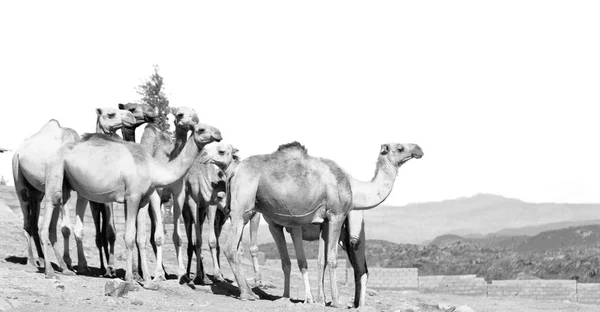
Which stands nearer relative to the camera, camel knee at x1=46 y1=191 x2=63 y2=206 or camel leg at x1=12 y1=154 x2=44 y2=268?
camel knee at x1=46 y1=191 x2=63 y2=206

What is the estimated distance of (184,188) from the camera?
1617 centimetres

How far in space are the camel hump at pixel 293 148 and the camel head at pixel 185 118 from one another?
1483 millimetres

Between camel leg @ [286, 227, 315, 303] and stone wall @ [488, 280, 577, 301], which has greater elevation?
camel leg @ [286, 227, 315, 303]

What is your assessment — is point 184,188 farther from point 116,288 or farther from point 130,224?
point 116,288

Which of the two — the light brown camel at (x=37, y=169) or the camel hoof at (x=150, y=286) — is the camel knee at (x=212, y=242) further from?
the light brown camel at (x=37, y=169)

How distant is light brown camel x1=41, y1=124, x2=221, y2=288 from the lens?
14.4 metres

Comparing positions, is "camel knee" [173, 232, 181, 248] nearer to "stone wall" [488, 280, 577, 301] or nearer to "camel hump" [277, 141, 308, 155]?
"camel hump" [277, 141, 308, 155]

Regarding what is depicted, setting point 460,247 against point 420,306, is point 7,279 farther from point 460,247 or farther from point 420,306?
point 460,247

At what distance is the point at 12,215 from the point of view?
2656cm

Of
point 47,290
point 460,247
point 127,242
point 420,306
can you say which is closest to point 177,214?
point 127,242

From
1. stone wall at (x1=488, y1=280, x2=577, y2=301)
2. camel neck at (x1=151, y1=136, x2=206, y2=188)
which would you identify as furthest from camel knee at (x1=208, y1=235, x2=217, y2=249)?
stone wall at (x1=488, y1=280, x2=577, y2=301)

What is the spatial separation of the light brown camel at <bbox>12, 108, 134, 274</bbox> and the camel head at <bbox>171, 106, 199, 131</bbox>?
2.85ft

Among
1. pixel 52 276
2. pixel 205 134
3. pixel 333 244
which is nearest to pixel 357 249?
pixel 333 244

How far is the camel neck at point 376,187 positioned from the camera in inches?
635
